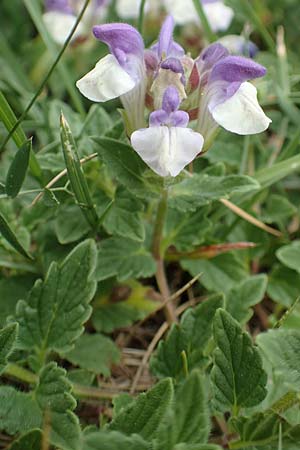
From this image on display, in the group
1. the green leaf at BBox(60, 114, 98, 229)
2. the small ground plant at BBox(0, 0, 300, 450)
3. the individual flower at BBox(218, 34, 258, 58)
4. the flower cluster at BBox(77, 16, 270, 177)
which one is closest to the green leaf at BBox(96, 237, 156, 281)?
the small ground plant at BBox(0, 0, 300, 450)

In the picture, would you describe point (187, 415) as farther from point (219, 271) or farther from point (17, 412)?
point (219, 271)

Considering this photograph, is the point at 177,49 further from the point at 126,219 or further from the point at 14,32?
the point at 14,32

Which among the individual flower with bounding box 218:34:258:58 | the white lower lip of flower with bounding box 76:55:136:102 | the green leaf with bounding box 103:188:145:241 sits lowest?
the individual flower with bounding box 218:34:258:58

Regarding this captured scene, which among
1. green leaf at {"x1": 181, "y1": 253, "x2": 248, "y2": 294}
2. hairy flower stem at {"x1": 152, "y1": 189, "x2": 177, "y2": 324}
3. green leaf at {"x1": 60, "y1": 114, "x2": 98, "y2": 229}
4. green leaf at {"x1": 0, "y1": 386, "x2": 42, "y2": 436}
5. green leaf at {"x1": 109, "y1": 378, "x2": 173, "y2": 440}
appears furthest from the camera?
green leaf at {"x1": 181, "y1": 253, "x2": 248, "y2": 294}

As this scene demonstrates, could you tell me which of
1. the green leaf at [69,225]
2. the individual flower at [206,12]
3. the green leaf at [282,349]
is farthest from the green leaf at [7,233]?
the individual flower at [206,12]

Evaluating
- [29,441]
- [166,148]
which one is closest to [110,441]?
[29,441]

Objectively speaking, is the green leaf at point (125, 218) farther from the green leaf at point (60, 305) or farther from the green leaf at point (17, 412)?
the green leaf at point (17, 412)

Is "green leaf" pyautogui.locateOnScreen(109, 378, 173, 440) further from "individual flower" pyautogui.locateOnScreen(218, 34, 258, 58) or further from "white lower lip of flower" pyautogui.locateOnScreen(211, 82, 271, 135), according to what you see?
"individual flower" pyautogui.locateOnScreen(218, 34, 258, 58)
